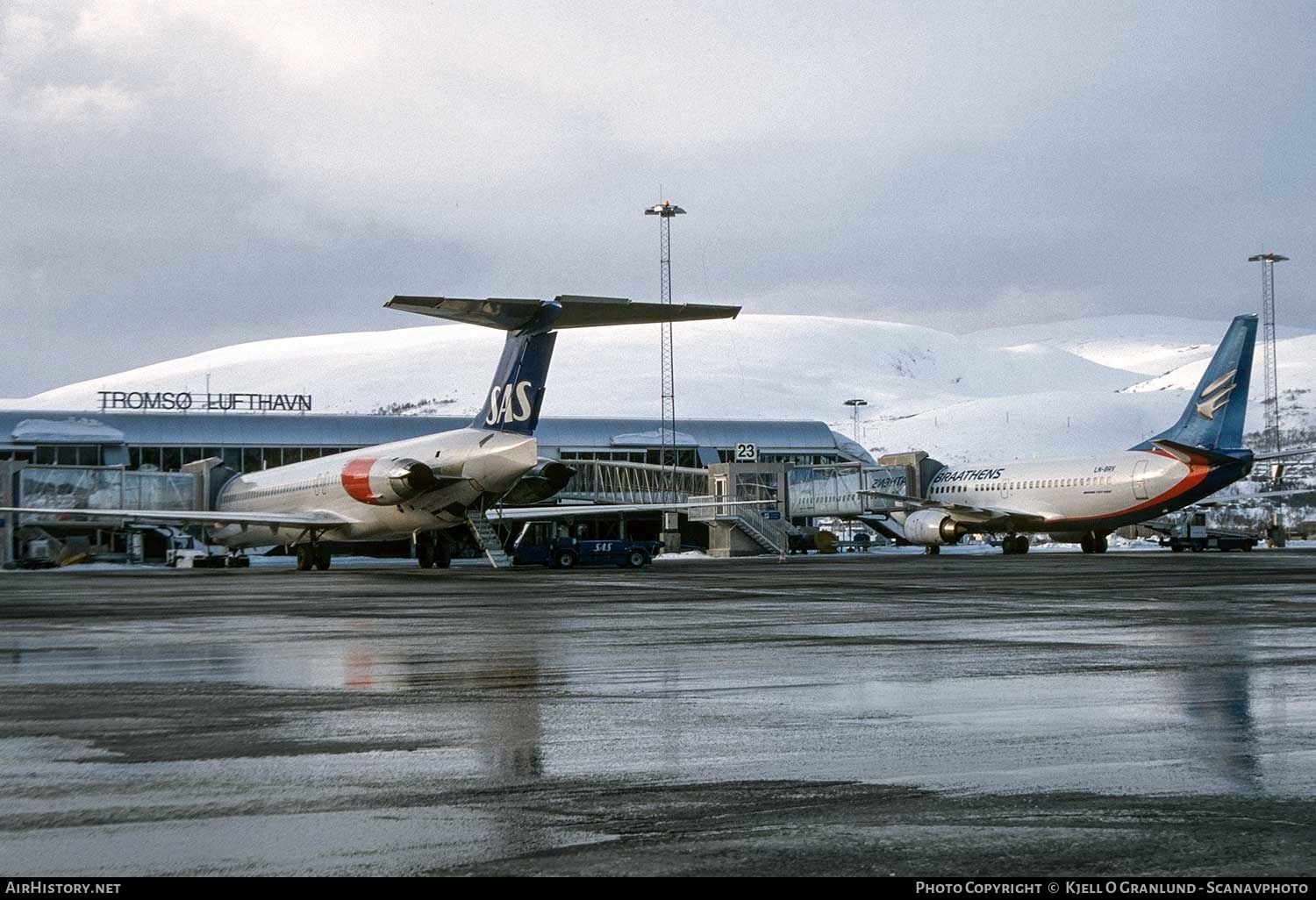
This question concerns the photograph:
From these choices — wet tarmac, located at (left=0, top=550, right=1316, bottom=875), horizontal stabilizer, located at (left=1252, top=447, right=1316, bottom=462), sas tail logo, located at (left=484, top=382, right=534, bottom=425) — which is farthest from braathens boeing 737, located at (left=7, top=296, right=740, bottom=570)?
horizontal stabilizer, located at (left=1252, top=447, right=1316, bottom=462)

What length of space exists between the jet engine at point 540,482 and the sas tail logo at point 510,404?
68.7 inches

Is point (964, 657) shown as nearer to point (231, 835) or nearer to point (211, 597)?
point (231, 835)

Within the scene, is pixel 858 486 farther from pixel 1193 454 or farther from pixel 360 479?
pixel 360 479

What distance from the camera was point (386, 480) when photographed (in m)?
42.9

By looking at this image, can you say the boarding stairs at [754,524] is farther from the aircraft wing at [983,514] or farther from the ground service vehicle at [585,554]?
the ground service vehicle at [585,554]

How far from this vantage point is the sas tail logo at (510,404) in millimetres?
40938

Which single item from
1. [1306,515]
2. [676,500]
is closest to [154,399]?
[676,500]

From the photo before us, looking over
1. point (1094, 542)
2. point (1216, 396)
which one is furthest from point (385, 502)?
Answer: point (1094, 542)

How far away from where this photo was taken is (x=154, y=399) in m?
86.3

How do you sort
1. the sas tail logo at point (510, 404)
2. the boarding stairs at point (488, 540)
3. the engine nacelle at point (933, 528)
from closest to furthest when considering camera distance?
1. the sas tail logo at point (510, 404)
2. the boarding stairs at point (488, 540)
3. the engine nacelle at point (933, 528)

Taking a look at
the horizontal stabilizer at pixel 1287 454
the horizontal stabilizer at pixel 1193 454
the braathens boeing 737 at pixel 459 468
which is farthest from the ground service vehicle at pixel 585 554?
the horizontal stabilizer at pixel 1287 454

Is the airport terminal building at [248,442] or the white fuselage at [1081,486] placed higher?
the airport terminal building at [248,442]

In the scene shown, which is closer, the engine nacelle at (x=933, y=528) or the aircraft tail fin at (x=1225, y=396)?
the aircraft tail fin at (x=1225, y=396)
